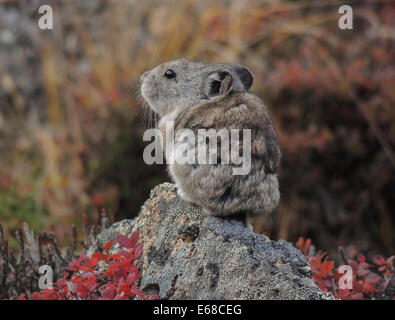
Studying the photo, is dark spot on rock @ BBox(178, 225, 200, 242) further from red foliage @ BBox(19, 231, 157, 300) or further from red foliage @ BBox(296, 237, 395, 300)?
red foliage @ BBox(296, 237, 395, 300)

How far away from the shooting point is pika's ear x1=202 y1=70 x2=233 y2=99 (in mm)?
4688

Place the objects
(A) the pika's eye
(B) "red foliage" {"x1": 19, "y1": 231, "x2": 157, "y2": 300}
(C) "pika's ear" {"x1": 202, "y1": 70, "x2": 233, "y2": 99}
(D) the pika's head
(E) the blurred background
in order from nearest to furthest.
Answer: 1. (B) "red foliage" {"x1": 19, "y1": 231, "x2": 157, "y2": 300}
2. (C) "pika's ear" {"x1": 202, "y1": 70, "x2": 233, "y2": 99}
3. (D) the pika's head
4. (A) the pika's eye
5. (E) the blurred background

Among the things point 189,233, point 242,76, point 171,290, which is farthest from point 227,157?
point 242,76

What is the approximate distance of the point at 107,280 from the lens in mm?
4102

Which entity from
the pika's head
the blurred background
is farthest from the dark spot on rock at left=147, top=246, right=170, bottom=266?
the blurred background

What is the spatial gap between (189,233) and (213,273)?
1.22 ft

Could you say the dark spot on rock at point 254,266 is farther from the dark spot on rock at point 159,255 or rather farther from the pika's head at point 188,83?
the pika's head at point 188,83

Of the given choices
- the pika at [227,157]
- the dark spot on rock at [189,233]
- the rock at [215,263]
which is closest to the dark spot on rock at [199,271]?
the rock at [215,263]

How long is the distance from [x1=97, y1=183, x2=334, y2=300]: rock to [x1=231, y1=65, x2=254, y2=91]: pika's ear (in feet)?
3.72

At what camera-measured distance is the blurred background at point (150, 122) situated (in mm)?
8781

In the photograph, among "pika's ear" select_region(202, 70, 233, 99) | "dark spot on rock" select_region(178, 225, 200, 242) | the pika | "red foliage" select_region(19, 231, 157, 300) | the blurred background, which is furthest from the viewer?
the blurred background

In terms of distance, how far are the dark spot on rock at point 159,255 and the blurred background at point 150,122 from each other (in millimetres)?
3119
